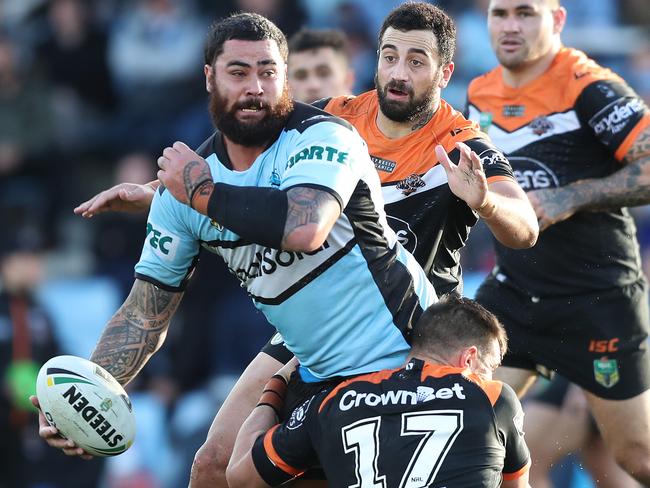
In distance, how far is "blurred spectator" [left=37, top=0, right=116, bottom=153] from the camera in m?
13.9

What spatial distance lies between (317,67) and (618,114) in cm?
224

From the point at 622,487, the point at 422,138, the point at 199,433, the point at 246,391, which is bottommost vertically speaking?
the point at 199,433

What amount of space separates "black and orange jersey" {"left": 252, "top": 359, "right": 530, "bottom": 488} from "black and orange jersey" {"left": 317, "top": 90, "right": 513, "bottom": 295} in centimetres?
90

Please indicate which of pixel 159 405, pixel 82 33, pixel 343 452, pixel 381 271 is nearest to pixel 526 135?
pixel 381 271

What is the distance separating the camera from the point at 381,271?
5855 millimetres

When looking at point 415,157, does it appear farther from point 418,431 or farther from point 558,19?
point 558,19

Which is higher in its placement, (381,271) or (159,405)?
(381,271)

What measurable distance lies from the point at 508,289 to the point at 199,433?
4157 mm

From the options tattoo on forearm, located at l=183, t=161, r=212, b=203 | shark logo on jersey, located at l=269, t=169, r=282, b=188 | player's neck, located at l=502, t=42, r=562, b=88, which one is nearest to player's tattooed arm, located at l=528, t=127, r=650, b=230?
player's neck, located at l=502, t=42, r=562, b=88

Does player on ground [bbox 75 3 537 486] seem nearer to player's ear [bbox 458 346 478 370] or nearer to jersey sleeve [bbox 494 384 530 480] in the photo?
player's ear [bbox 458 346 478 370]

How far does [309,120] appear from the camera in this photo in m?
5.89

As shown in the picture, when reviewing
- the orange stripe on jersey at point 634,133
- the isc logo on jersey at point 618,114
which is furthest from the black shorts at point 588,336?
the isc logo on jersey at point 618,114

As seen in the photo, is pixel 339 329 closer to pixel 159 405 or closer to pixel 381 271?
pixel 381 271

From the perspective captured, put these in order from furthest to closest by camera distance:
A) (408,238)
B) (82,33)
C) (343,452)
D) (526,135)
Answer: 1. (82,33)
2. (526,135)
3. (408,238)
4. (343,452)
